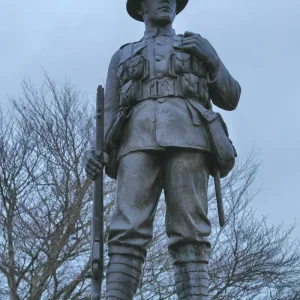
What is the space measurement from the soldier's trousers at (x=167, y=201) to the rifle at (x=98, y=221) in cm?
10

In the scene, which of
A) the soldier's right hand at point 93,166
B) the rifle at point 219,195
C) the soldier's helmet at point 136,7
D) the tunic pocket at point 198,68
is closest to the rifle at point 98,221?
the soldier's right hand at point 93,166

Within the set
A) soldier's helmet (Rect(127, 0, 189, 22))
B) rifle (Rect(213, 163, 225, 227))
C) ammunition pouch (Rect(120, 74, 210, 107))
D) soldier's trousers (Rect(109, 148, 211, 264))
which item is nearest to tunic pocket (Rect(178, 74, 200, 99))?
ammunition pouch (Rect(120, 74, 210, 107))

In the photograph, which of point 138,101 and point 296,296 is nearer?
point 138,101

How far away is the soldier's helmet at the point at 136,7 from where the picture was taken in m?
6.69

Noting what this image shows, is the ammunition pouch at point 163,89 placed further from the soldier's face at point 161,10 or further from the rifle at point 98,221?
the soldier's face at point 161,10

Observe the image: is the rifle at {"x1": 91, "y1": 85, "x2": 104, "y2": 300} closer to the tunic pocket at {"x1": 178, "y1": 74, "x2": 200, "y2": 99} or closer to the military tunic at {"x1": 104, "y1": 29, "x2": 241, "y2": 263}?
the military tunic at {"x1": 104, "y1": 29, "x2": 241, "y2": 263}

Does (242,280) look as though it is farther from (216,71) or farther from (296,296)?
(216,71)

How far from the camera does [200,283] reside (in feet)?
18.4

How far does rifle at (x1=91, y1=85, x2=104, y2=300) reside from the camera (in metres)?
5.63

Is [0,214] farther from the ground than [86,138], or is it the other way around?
[86,138]

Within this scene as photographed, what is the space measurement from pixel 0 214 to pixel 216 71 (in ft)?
44.8

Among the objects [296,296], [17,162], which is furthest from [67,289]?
[296,296]

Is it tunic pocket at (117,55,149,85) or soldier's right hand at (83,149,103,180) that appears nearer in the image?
soldier's right hand at (83,149,103,180)

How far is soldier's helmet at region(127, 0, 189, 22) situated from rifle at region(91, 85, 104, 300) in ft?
3.62
